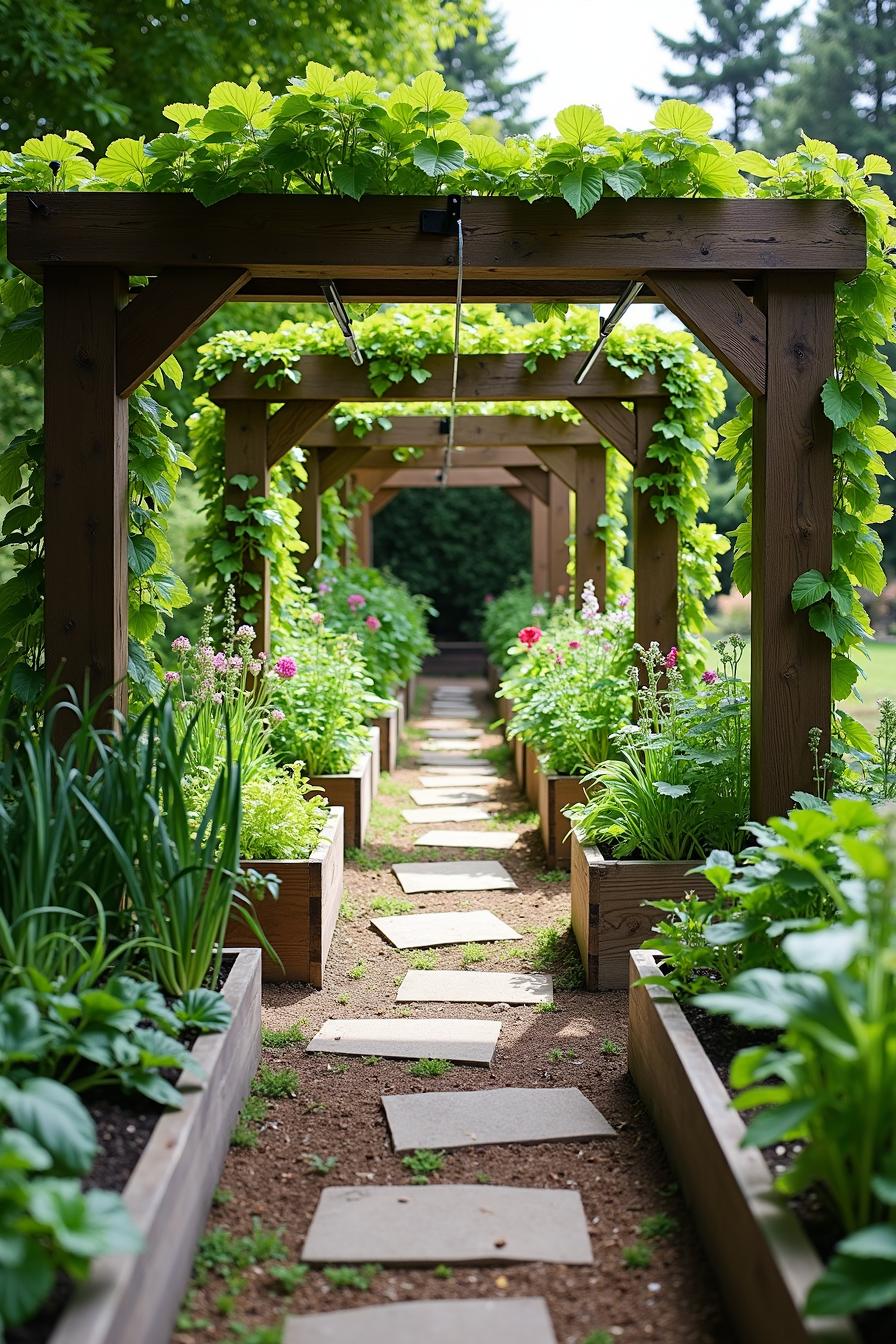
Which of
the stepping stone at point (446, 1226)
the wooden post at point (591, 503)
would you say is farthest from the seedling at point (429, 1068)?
the wooden post at point (591, 503)


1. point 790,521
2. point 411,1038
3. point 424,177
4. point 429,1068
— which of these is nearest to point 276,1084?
point 429,1068

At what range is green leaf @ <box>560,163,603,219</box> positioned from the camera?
3.39 meters

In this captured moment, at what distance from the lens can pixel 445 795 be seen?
7.83 m

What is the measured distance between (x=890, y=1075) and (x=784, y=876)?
0.75m

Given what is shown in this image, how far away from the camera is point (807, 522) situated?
3.65 meters

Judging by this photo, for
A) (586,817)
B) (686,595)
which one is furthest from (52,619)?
(686,595)

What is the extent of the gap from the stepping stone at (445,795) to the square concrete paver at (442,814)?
0.58ft

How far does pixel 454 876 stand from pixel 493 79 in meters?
25.3

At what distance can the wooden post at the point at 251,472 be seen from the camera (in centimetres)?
615

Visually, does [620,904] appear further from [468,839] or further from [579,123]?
[468,839]

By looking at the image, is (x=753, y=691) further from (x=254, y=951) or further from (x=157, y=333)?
(x=157, y=333)

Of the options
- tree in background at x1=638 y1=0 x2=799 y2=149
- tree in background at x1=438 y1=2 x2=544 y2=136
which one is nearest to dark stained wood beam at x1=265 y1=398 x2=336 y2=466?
tree in background at x1=438 y1=2 x2=544 y2=136

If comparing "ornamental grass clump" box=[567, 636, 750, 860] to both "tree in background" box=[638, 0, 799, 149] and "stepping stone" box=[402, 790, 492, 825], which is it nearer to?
"stepping stone" box=[402, 790, 492, 825]

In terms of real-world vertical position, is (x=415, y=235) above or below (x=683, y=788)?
above
